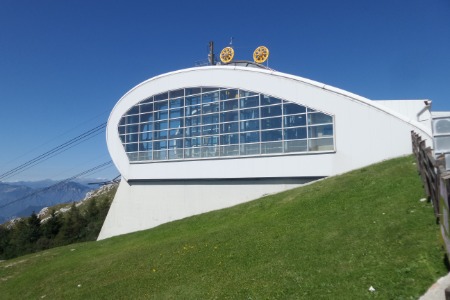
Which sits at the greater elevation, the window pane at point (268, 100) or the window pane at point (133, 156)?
the window pane at point (268, 100)

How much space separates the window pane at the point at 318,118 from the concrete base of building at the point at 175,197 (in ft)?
12.2

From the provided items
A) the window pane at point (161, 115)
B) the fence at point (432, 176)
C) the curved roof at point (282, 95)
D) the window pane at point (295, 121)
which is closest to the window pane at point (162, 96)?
the curved roof at point (282, 95)

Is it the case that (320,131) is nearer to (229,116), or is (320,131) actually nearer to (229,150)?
(229,150)

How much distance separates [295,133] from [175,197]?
36.6ft

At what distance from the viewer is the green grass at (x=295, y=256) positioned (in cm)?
754

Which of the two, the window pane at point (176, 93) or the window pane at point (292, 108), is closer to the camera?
the window pane at point (292, 108)

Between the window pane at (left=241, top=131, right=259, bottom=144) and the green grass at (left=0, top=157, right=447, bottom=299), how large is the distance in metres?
7.37

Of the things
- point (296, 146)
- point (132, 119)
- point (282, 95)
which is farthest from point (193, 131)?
point (296, 146)

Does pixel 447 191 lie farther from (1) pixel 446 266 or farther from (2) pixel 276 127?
(2) pixel 276 127

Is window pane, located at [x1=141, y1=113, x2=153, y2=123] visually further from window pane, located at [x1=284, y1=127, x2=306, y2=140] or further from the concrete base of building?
window pane, located at [x1=284, y1=127, x2=306, y2=140]

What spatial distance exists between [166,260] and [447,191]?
9.56 m

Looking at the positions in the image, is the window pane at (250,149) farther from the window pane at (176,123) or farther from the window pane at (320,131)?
the window pane at (176,123)

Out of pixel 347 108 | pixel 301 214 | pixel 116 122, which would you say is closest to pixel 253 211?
pixel 301 214

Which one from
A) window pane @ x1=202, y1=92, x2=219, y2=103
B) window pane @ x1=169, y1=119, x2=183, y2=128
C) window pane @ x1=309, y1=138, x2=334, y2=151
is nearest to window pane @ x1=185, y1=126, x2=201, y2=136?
window pane @ x1=169, y1=119, x2=183, y2=128
